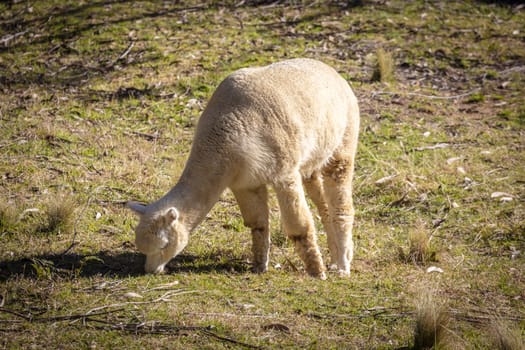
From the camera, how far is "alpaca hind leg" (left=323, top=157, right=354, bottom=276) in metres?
8.17

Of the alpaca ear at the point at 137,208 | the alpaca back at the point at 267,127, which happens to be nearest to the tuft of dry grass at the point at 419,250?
the alpaca back at the point at 267,127

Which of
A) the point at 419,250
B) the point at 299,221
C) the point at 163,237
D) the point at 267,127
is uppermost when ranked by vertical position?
the point at 267,127

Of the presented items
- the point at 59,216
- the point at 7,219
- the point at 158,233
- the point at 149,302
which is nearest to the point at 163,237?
the point at 158,233

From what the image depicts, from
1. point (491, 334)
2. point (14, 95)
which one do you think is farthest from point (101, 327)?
point (14, 95)

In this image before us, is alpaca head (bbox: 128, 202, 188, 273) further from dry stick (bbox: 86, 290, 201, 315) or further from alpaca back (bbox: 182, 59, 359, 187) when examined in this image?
alpaca back (bbox: 182, 59, 359, 187)

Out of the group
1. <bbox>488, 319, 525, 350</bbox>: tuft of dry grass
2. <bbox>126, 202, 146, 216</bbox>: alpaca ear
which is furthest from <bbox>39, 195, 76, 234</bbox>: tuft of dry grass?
<bbox>488, 319, 525, 350</bbox>: tuft of dry grass

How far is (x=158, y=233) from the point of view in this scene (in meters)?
6.68

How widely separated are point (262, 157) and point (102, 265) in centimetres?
222

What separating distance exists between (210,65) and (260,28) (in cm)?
238

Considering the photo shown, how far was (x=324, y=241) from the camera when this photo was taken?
9039mm

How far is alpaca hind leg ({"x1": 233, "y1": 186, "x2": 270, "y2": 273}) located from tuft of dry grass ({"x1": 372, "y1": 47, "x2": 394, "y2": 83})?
7.15 metres

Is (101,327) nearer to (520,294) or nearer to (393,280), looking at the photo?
(393,280)

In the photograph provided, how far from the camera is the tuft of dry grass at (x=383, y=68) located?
45.0 feet

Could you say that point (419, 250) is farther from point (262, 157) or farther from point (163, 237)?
point (163, 237)
